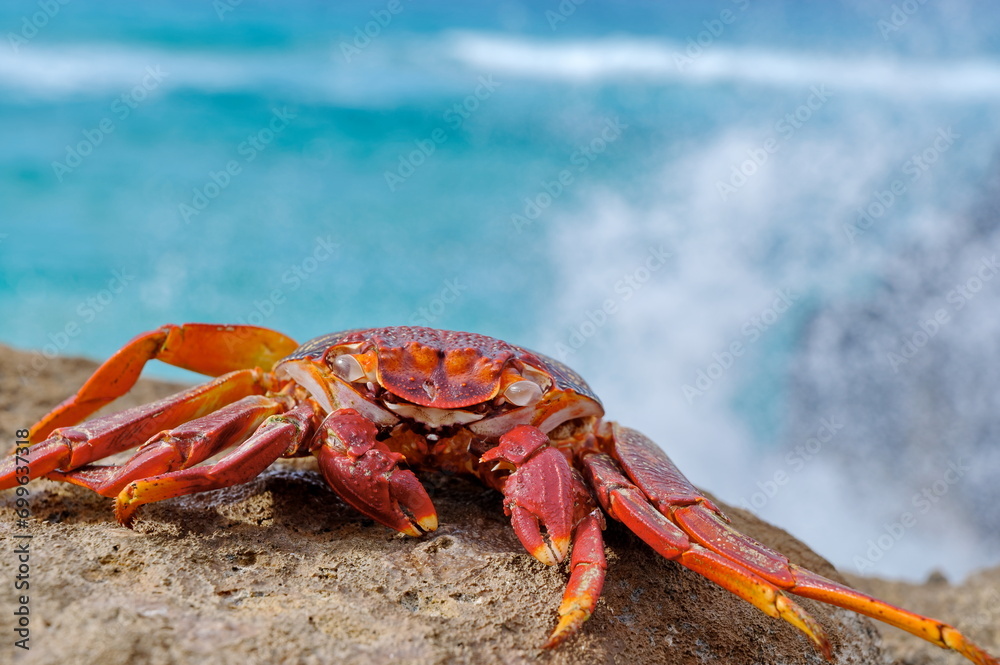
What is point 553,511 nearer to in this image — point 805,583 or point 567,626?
point 567,626

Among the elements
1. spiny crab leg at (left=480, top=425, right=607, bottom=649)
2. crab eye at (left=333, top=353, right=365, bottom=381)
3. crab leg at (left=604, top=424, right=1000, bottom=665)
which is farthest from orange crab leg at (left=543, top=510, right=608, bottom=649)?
crab eye at (left=333, top=353, right=365, bottom=381)

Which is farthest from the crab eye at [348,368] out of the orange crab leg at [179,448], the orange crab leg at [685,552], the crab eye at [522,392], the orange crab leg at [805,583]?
the orange crab leg at [805,583]

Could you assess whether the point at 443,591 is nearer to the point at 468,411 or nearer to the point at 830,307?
the point at 468,411

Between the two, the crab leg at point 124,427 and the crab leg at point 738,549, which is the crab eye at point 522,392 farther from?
the crab leg at point 124,427

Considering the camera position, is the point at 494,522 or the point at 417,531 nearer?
the point at 417,531

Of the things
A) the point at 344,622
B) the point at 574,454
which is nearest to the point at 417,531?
the point at 344,622

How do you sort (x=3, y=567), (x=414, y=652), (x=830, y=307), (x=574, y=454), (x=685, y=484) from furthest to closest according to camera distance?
1. (x=830, y=307)
2. (x=574, y=454)
3. (x=685, y=484)
4. (x=3, y=567)
5. (x=414, y=652)

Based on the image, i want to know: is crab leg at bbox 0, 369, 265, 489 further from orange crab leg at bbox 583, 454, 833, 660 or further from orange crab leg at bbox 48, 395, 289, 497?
orange crab leg at bbox 583, 454, 833, 660
